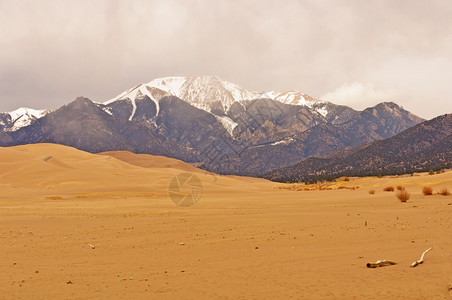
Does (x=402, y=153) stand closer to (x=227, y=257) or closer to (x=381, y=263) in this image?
(x=227, y=257)

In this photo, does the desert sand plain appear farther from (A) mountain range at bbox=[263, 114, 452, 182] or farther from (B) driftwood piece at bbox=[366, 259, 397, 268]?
(A) mountain range at bbox=[263, 114, 452, 182]

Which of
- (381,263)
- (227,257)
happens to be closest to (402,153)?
(227,257)

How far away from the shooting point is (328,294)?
7.16 metres

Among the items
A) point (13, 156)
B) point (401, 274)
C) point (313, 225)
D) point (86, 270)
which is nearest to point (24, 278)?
point (86, 270)

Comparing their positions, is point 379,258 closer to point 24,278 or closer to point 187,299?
point 187,299

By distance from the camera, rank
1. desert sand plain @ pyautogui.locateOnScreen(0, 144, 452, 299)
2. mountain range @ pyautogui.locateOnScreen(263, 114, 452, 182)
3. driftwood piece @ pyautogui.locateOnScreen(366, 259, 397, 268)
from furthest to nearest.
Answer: mountain range @ pyautogui.locateOnScreen(263, 114, 452, 182) < driftwood piece @ pyautogui.locateOnScreen(366, 259, 397, 268) < desert sand plain @ pyautogui.locateOnScreen(0, 144, 452, 299)

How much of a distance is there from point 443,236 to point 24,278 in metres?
11.7

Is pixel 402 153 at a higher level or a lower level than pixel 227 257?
higher

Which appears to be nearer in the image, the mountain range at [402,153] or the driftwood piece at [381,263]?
the driftwood piece at [381,263]

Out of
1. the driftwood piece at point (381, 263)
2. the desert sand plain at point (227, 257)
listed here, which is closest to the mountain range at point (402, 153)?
the desert sand plain at point (227, 257)

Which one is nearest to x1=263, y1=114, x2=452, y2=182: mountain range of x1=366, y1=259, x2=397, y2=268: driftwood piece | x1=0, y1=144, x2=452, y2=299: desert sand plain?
x1=0, y1=144, x2=452, y2=299: desert sand plain

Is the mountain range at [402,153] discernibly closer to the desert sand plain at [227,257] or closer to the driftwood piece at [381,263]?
the desert sand plain at [227,257]

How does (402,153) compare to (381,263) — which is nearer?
(381,263)

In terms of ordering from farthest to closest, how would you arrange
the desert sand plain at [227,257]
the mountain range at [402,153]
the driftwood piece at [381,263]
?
the mountain range at [402,153], the driftwood piece at [381,263], the desert sand plain at [227,257]
